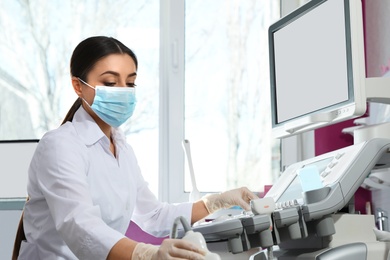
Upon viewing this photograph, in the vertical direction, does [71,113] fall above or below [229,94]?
below

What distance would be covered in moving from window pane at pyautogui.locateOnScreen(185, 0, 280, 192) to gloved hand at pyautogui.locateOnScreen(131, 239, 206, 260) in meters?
1.89

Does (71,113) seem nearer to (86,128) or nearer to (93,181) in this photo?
(86,128)

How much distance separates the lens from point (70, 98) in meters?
3.39

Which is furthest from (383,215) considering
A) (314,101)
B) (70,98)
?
(70,98)

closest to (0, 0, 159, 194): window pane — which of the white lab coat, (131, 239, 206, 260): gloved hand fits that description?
the white lab coat

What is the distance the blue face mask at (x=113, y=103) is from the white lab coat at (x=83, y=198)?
50 millimetres

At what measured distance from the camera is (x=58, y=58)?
3422 millimetres

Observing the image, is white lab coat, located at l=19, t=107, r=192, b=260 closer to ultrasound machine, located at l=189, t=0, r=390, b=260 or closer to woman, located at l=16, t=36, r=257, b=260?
woman, located at l=16, t=36, r=257, b=260

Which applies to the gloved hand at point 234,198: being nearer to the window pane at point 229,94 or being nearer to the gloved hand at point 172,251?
the gloved hand at point 172,251

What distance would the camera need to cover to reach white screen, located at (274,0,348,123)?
167 cm

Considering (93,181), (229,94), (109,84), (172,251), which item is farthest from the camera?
(229,94)

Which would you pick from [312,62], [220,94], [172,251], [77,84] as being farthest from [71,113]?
[220,94]

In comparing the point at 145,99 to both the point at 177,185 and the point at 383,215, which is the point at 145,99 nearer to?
the point at 177,185

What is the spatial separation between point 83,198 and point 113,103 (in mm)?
390
